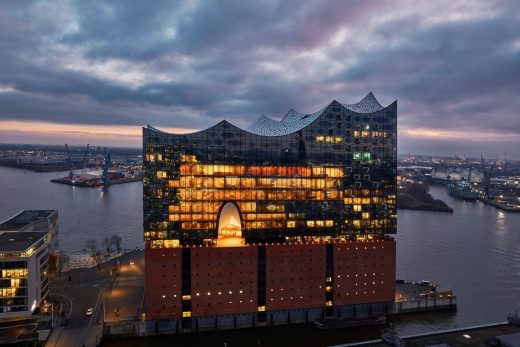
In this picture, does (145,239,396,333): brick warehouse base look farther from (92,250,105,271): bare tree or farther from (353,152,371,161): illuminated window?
(92,250,105,271): bare tree

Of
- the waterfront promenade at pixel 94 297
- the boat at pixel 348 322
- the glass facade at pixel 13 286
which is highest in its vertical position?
the glass facade at pixel 13 286

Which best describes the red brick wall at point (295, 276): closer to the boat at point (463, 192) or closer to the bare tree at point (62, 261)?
the bare tree at point (62, 261)

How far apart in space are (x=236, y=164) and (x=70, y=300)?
2013 cm

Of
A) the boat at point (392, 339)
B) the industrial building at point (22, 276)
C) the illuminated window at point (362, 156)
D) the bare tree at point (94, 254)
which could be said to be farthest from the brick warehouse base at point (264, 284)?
the bare tree at point (94, 254)

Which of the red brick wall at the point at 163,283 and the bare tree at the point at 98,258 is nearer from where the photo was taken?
the red brick wall at the point at 163,283

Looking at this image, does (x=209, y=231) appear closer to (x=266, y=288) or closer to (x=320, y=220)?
(x=266, y=288)

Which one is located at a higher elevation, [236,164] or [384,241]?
[236,164]

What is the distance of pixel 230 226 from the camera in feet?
119

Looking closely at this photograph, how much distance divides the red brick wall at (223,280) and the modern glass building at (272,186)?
519mm

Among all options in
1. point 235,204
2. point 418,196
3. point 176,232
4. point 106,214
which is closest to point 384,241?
point 235,204

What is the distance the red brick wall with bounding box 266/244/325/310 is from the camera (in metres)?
36.1

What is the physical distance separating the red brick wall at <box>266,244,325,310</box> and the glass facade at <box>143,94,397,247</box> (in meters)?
1.57

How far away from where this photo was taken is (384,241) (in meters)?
38.3

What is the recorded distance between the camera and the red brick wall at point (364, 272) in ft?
123
